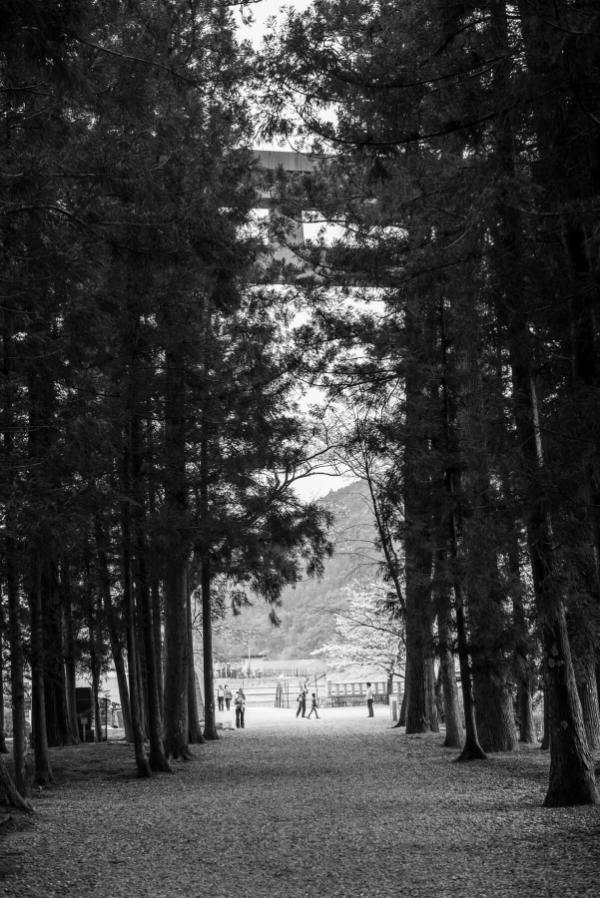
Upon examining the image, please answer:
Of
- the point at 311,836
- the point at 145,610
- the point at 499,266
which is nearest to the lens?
the point at 499,266

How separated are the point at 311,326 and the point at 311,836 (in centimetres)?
919

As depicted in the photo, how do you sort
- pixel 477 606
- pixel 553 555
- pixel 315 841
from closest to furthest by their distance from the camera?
pixel 315 841 → pixel 553 555 → pixel 477 606

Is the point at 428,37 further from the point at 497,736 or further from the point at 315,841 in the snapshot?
the point at 497,736

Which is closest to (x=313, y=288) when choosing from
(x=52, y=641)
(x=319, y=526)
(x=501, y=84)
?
(x=319, y=526)

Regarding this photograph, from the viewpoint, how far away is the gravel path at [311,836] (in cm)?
614

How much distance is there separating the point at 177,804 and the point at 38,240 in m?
6.33

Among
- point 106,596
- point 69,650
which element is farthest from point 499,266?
point 69,650

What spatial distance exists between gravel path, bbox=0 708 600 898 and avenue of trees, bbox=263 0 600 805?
4.56 ft

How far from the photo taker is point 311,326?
51.2 feet

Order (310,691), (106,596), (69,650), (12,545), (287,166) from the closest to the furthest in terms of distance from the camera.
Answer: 1. (12,545)
2. (106,596)
3. (69,650)
4. (287,166)
5. (310,691)

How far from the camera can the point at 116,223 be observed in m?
7.54

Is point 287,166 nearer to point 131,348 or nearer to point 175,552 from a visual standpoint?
point 131,348

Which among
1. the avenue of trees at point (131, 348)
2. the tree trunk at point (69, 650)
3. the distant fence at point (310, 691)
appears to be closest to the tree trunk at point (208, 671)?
the avenue of trees at point (131, 348)

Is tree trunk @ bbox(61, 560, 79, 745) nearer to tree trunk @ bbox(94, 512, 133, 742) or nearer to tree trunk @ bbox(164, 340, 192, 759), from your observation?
tree trunk @ bbox(94, 512, 133, 742)
